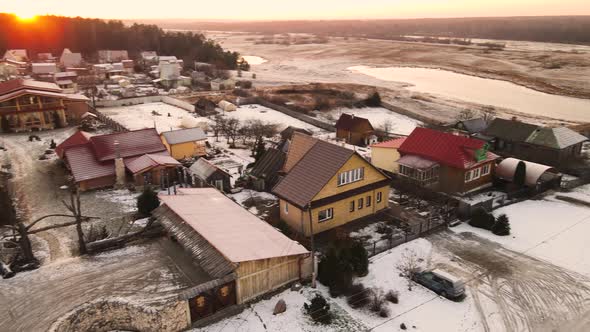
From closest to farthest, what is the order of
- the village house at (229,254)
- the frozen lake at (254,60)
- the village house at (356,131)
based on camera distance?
the village house at (229,254) → the village house at (356,131) → the frozen lake at (254,60)

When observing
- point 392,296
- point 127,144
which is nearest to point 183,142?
point 127,144

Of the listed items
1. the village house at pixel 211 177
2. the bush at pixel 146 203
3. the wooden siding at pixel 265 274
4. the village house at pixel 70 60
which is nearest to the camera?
the wooden siding at pixel 265 274

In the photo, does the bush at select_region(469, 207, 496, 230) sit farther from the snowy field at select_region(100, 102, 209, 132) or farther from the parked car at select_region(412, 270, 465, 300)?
the snowy field at select_region(100, 102, 209, 132)

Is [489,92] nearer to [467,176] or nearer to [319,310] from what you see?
[467,176]

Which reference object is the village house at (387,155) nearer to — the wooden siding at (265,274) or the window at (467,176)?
the window at (467,176)

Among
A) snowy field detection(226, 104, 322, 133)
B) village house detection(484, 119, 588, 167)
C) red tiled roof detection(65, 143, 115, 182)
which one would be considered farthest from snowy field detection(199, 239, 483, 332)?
snowy field detection(226, 104, 322, 133)

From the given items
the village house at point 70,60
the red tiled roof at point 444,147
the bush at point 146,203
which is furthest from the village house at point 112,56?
the red tiled roof at point 444,147

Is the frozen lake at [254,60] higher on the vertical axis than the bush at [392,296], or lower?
higher
